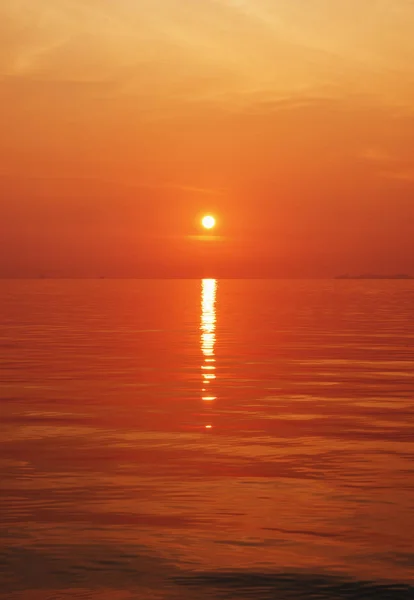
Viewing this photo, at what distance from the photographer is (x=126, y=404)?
22672mm

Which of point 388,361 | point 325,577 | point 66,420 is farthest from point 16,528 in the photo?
point 388,361

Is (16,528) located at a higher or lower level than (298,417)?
higher

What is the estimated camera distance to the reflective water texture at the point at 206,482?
9.86 metres

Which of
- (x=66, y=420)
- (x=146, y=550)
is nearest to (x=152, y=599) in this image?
(x=146, y=550)

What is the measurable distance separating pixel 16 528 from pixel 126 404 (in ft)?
36.9

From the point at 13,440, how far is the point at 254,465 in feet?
15.9

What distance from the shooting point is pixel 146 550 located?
10664 mm

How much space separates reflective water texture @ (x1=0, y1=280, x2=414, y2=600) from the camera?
32.3 feet

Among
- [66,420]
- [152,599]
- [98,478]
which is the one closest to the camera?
[152,599]

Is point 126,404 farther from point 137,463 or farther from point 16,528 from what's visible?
point 16,528

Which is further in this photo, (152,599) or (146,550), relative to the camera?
(146,550)

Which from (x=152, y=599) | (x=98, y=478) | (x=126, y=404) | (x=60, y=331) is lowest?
(x=60, y=331)

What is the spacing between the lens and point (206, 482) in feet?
46.2

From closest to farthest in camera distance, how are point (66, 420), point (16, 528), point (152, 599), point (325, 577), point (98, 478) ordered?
point (152, 599)
point (325, 577)
point (16, 528)
point (98, 478)
point (66, 420)
